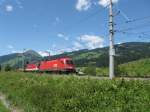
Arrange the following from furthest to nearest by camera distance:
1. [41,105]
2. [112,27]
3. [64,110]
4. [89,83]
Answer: [112,27] → [89,83] → [41,105] → [64,110]

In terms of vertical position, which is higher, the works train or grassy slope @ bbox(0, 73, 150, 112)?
the works train

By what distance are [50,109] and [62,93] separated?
7.31 ft

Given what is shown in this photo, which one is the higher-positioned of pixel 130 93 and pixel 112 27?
pixel 112 27

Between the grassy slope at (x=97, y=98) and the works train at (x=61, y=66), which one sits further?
the works train at (x=61, y=66)

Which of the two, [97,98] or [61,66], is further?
[61,66]

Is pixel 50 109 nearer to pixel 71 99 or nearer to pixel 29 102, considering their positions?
pixel 71 99

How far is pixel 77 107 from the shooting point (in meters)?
19.5

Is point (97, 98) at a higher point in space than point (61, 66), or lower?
lower

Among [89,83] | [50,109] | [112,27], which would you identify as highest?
[112,27]

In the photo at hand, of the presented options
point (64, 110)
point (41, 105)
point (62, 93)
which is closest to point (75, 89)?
point (62, 93)

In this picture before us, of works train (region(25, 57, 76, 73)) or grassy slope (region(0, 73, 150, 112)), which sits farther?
works train (region(25, 57, 76, 73))

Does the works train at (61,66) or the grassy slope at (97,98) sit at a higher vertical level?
the works train at (61,66)

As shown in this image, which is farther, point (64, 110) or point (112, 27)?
point (112, 27)

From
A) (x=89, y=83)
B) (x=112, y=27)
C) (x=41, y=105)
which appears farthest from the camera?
(x=112, y=27)
